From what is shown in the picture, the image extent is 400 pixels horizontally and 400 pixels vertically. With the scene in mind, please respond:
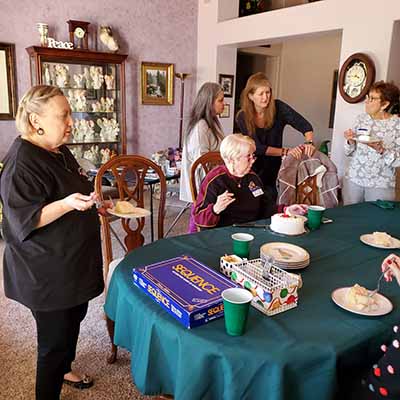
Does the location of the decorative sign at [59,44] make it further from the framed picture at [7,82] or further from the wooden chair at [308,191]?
the wooden chair at [308,191]

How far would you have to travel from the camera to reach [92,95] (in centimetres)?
507

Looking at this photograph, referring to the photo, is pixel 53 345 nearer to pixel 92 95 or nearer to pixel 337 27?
pixel 337 27

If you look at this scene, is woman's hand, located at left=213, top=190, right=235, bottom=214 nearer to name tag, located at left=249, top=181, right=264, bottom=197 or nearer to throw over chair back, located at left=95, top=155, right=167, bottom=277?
name tag, located at left=249, top=181, right=264, bottom=197

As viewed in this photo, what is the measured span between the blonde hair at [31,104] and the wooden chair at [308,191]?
1745 mm

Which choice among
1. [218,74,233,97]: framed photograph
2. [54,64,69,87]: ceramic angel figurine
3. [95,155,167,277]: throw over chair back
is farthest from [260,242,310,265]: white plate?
[218,74,233,97]: framed photograph

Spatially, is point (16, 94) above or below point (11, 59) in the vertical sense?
below

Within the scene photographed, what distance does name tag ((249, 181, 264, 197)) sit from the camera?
7.09ft

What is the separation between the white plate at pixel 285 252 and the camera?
1493 mm

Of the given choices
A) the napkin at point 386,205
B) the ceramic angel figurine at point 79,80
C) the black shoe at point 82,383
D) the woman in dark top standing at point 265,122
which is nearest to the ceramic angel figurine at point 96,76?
the ceramic angel figurine at point 79,80

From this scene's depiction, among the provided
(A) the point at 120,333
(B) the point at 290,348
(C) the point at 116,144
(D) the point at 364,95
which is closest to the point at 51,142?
(A) the point at 120,333

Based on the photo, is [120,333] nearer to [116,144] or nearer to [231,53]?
[116,144]

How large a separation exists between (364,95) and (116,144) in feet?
10.1

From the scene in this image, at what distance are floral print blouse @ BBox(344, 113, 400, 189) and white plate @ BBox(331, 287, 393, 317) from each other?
1791 mm

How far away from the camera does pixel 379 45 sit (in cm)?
359
